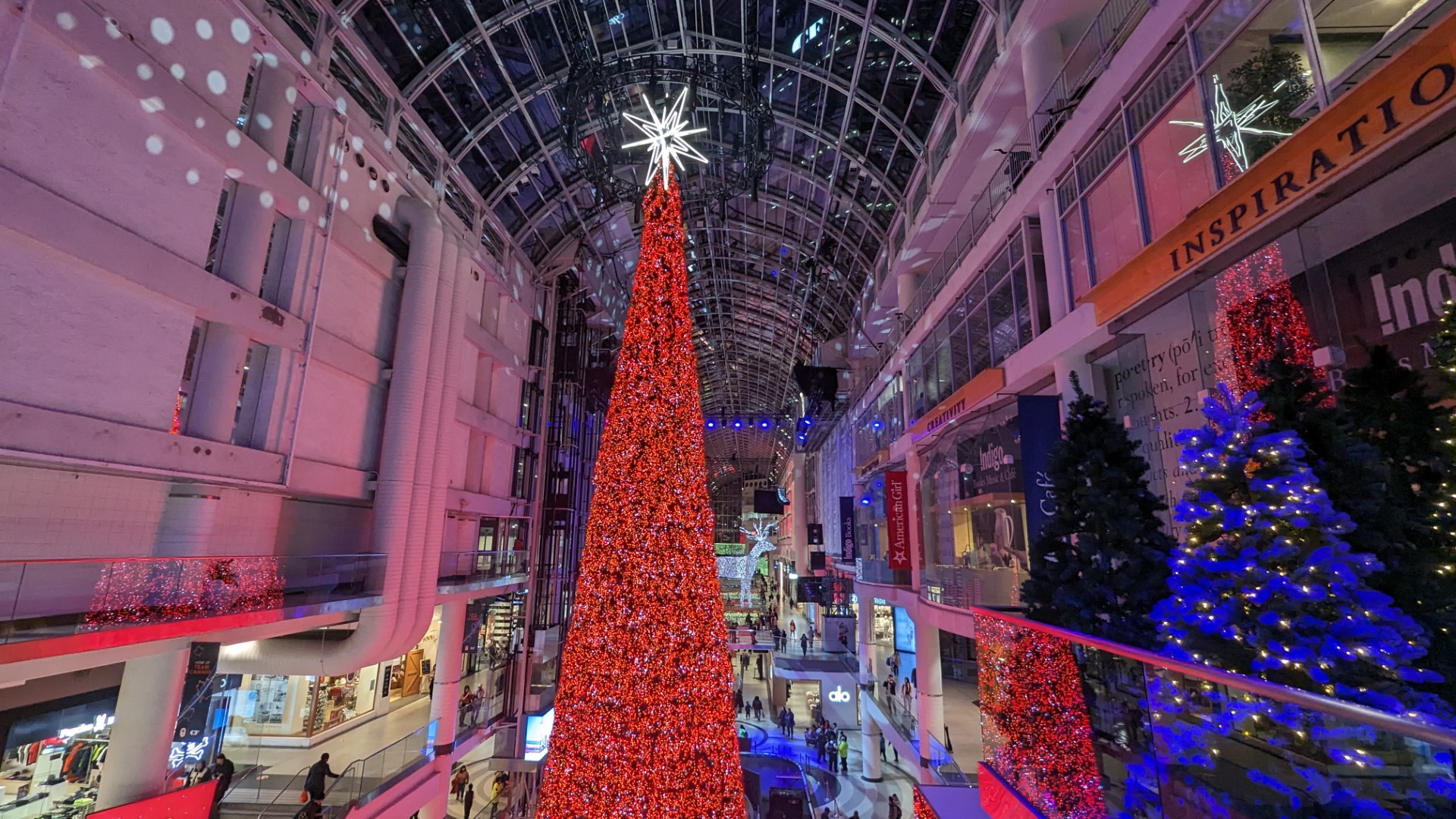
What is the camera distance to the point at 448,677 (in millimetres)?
14305

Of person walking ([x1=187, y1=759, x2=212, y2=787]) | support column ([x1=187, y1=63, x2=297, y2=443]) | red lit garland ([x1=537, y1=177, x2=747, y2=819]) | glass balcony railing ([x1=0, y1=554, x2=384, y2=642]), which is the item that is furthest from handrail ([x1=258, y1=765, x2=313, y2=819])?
red lit garland ([x1=537, y1=177, x2=747, y2=819])

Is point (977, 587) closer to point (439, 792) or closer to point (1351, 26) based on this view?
point (1351, 26)

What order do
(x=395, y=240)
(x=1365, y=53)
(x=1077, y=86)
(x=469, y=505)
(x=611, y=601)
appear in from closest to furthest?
1. (x=1365, y=53)
2. (x=611, y=601)
3. (x=1077, y=86)
4. (x=395, y=240)
5. (x=469, y=505)

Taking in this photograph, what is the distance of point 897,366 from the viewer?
19.0 meters

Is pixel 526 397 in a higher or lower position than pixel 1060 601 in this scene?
higher

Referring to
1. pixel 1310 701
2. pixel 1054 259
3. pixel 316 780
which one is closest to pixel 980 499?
pixel 1054 259

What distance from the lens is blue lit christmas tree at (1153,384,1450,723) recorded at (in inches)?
127

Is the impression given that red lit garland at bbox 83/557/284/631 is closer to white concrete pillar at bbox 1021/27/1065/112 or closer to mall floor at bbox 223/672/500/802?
mall floor at bbox 223/672/500/802

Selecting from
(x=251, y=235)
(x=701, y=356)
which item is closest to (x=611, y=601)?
(x=251, y=235)

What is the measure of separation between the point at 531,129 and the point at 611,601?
48.8 feet

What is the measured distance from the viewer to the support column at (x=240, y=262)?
335 inches

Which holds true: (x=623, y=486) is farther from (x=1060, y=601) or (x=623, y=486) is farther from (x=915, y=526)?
(x=915, y=526)

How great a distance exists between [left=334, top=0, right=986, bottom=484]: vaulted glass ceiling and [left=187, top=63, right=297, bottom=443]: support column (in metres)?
2.22

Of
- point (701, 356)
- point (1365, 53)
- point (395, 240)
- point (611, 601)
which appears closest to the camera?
point (1365, 53)
